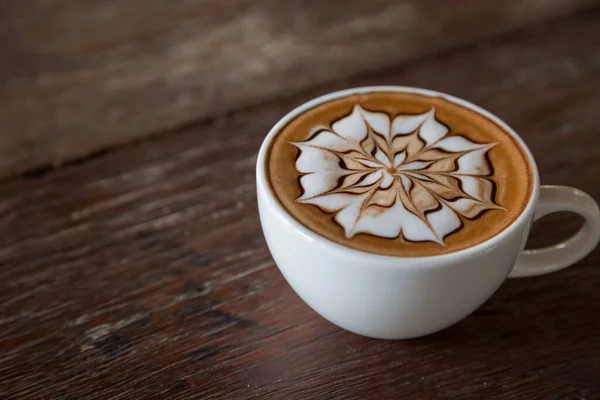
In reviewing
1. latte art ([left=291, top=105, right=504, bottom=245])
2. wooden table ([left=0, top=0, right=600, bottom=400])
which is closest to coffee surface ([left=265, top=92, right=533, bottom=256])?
latte art ([left=291, top=105, right=504, bottom=245])

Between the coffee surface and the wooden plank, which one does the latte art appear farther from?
the wooden plank

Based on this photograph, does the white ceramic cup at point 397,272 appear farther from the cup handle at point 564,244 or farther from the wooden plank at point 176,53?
the wooden plank at point 176,53

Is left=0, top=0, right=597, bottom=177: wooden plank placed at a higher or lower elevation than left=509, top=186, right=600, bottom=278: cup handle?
higher

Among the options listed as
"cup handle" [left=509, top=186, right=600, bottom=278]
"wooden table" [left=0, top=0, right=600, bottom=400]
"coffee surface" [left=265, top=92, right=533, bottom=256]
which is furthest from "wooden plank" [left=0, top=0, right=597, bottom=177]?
"cup handle" [left=509, top=186, right=600, bottom=278]

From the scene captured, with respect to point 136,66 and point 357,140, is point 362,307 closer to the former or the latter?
point 357,140

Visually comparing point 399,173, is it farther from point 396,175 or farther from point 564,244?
point 564,244

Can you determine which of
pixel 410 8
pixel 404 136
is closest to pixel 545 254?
pixel 404 136

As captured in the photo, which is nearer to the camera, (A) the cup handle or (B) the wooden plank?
(A) the cup handle
